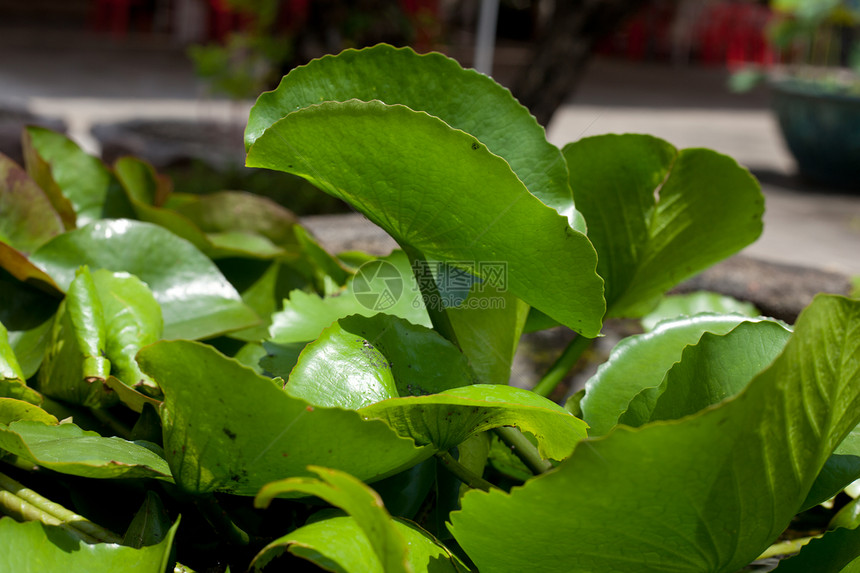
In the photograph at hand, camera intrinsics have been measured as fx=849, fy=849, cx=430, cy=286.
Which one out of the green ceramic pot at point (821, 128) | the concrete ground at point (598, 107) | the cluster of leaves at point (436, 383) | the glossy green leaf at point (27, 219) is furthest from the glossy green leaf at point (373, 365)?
the green ceramic pot at point (821, 128)

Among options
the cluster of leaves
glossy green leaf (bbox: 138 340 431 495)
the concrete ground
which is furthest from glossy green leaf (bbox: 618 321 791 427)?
the concrete ground

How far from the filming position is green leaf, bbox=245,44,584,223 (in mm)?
363

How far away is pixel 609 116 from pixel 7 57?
4.40m

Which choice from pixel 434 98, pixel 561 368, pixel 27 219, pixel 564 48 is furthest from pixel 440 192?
pixel 564 48

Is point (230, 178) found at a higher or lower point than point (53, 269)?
lower

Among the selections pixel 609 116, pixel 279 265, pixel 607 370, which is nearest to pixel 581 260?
pixel 607 370

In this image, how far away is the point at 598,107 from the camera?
6.43m

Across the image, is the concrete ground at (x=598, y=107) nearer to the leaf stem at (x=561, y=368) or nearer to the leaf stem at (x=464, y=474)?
the leaf stem at (x=561, y=368)

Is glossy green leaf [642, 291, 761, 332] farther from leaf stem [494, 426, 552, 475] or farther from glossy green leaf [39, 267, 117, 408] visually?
glossy green leaf [39, 267, 117, 408]

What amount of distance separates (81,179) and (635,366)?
43 cm

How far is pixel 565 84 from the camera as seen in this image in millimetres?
2555

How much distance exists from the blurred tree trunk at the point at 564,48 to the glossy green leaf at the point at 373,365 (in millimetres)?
2228

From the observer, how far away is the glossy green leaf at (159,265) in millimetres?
505

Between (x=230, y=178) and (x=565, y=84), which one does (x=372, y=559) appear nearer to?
(x=565, y=84)
